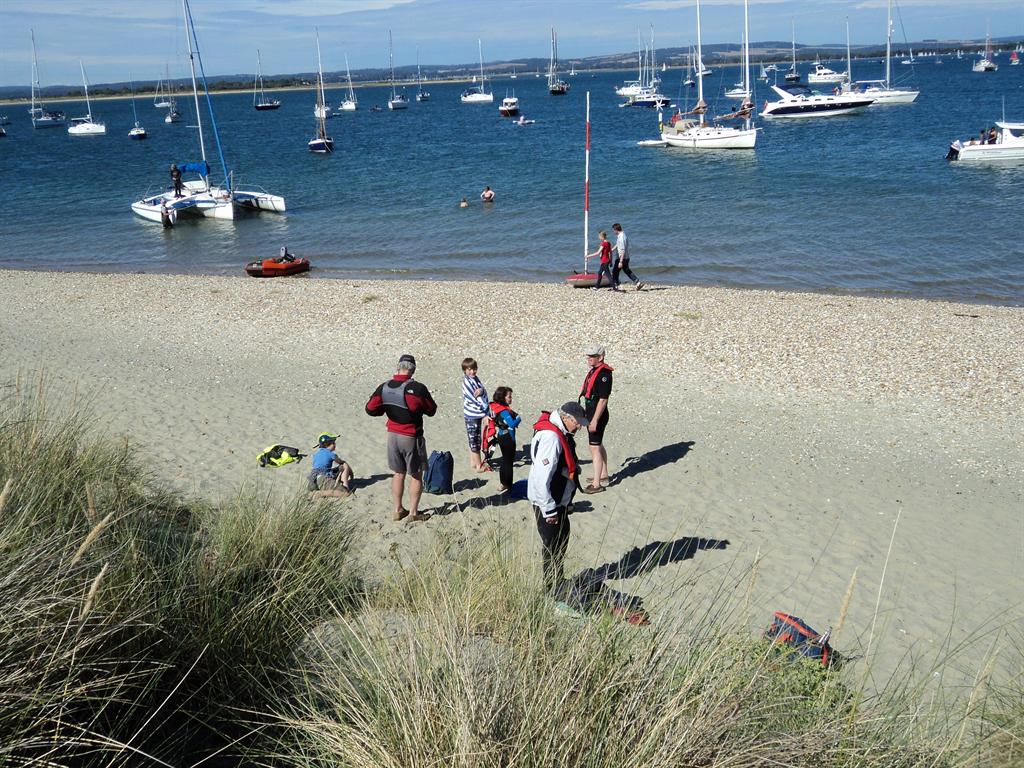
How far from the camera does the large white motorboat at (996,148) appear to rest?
122ft

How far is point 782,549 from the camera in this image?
7.61 metres

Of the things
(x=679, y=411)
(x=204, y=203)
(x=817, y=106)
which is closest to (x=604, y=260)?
(x=679, y=411)

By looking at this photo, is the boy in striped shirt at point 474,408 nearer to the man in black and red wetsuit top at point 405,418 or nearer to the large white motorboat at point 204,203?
the man in black and red wetsuit top at point 405,418

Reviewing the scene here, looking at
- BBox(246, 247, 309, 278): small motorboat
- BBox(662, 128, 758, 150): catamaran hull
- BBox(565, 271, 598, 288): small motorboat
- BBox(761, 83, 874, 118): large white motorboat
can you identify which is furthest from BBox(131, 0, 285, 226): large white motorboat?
BBox(761, 83, 874, 118): large white motorboat

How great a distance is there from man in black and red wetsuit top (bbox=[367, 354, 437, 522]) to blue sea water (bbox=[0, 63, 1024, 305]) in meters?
14.4

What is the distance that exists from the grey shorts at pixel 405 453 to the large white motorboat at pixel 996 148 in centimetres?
3816

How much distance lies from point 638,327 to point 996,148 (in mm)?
30792

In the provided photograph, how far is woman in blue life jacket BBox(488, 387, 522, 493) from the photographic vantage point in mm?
8656

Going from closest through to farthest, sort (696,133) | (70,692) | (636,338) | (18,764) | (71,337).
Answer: (18,764)
(70,692)
(636,338)
(71,337)
(696,133)

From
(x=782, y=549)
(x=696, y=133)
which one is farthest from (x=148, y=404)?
(x=696, y=133)

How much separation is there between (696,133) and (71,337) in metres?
40.4

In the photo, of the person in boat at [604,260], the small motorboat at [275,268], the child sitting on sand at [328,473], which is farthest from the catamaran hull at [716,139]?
the child sitting on sand at [328,473]

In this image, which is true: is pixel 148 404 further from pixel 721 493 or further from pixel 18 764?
pixel 18 764

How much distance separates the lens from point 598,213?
3095 cm
